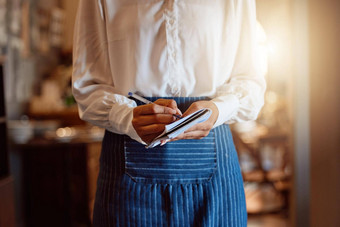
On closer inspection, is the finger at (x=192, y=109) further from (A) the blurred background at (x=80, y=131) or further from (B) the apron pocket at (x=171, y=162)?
(A) the blurred background at (x=80, y=131)

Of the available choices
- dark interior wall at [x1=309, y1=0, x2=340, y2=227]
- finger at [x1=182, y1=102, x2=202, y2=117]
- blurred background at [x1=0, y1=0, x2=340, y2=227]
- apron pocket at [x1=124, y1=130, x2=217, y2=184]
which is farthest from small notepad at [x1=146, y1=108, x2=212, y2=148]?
dark interior wall at [x1=309, y1=0, x2=340, y2=227]

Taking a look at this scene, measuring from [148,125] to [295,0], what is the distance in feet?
6.72

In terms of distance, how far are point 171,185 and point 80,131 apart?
2627 mm

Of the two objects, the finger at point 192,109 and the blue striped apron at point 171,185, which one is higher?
the finger at point 192,109

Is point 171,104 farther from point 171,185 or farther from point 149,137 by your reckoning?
point 171,185

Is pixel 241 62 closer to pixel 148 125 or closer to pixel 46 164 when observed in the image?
pixel 148 125

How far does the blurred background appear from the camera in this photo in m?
2.12

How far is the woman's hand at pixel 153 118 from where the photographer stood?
736 mm

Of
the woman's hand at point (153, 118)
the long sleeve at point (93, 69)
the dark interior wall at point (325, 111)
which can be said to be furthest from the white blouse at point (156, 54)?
the dark interior wall at point (325, 111)

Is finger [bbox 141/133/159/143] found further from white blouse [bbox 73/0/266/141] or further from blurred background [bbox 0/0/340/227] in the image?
blurred background [bbox 0/0/340/227]

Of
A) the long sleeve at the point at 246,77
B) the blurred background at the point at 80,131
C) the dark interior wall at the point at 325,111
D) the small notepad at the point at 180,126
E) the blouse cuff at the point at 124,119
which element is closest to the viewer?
the small notepad at the point at 180,126

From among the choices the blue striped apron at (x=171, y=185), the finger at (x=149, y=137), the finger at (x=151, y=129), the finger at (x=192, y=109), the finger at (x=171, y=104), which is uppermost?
the finger at (x=171, y=104)

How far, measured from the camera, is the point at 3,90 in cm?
218

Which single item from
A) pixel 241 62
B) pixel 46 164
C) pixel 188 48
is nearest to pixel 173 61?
pixel 188 48
